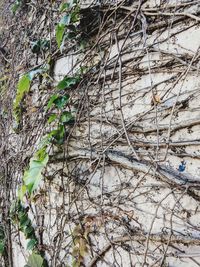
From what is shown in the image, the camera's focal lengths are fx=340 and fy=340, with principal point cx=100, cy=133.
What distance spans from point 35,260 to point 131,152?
84 cm

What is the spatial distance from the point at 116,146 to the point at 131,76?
0.35 meters

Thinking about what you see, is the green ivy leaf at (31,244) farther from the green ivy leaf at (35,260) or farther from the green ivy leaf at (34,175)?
the green ivy leaf at (34,175)

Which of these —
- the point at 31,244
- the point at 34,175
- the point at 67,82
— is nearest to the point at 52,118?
the point at 67,82

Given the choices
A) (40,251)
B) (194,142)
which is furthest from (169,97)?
(40,251)

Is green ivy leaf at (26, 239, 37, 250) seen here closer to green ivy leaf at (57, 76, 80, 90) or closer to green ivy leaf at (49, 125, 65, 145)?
green ivy leaf at (49, 125, 65, 145)

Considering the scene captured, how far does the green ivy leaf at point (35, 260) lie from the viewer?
182 cm

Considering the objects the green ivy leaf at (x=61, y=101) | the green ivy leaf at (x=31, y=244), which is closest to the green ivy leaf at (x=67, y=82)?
the green ivy leaf at (x=61, y=101)

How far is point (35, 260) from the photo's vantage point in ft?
6.05

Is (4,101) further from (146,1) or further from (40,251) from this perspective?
(146,1)

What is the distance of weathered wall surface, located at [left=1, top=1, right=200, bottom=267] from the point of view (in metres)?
1.33

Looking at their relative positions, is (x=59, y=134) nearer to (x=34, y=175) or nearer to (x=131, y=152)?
(x=34, y=175)

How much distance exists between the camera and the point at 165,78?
1.50 m

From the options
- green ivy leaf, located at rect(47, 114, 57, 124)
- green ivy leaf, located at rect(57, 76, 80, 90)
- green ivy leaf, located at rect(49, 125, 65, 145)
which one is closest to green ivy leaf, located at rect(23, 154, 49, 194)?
green ivy leaf, located at rect(49, 125, 65, 145)

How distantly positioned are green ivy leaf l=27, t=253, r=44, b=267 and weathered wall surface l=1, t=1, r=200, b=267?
44 mm
